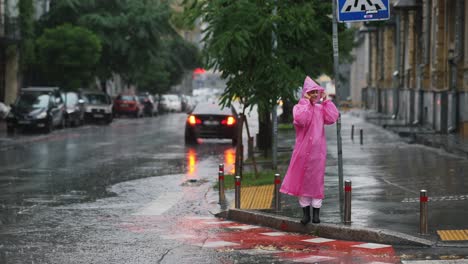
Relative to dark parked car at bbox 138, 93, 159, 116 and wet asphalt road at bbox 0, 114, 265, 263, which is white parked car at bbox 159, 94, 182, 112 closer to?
dark parked car at bbox 138, 93, 159, 116

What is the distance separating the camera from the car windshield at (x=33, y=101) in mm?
41250

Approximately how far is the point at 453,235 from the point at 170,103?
243 ft

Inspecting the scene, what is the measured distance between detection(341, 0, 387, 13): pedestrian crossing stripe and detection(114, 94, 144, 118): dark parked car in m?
53.7

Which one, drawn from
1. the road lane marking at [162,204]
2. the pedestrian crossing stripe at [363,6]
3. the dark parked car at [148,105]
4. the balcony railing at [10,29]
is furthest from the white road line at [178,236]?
the dark parked car at [148,105]

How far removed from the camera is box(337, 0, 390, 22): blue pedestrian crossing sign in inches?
505

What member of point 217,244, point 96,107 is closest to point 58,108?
point 96,107

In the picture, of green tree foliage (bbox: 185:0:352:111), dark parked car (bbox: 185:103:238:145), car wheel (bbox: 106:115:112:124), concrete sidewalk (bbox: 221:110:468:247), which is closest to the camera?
concrete sidewalk (bbox: 221:110:468:247)

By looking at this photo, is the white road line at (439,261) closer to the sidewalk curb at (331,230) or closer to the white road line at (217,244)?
the sidewalk curb at (331,230)

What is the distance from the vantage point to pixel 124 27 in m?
58.5

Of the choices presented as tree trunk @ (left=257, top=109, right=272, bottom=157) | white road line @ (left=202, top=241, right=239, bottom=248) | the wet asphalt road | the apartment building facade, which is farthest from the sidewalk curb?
the apartment building facade

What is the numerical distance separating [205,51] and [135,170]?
5.15 meters

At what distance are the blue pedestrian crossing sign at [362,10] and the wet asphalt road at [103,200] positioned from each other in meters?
3.54

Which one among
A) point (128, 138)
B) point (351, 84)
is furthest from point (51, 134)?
point (351, 84)

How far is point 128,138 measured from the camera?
3712cm
